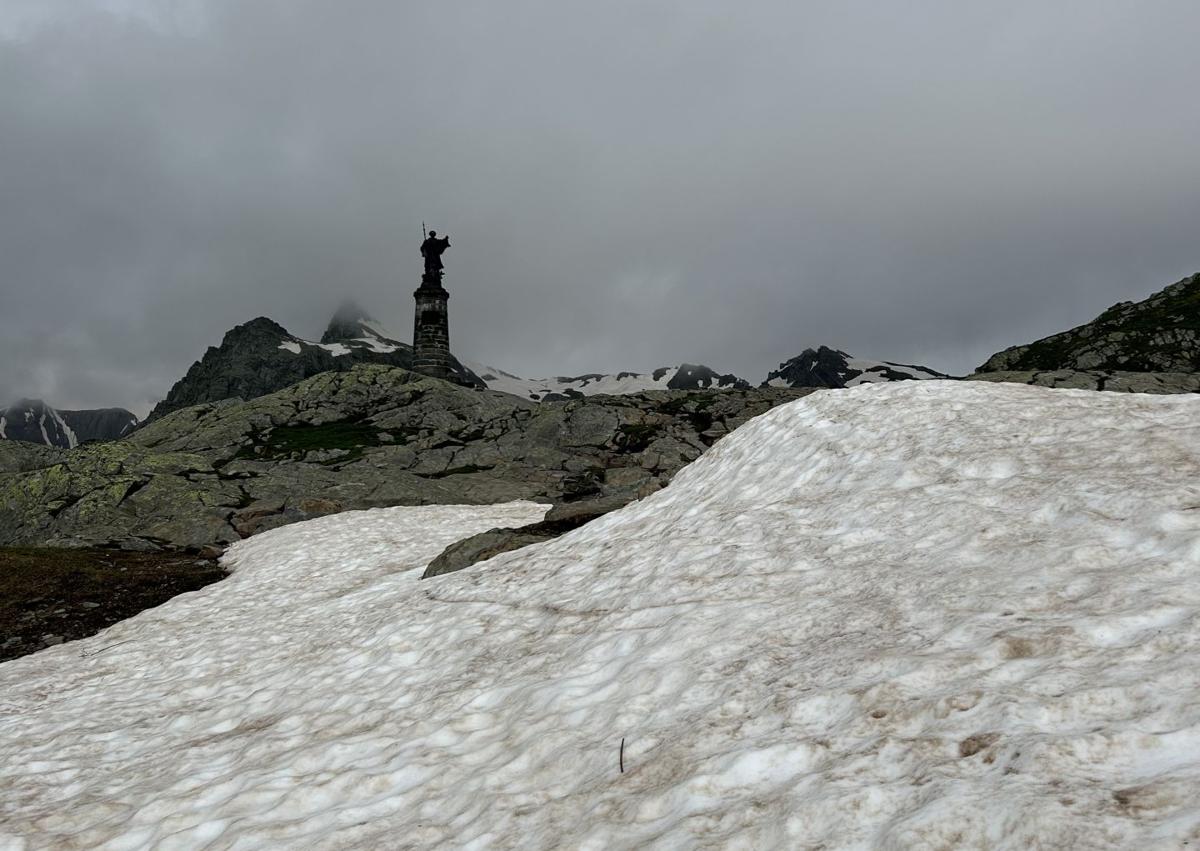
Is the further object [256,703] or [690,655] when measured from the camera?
[256,703]

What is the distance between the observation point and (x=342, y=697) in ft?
32.7

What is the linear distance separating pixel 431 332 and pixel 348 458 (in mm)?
50557

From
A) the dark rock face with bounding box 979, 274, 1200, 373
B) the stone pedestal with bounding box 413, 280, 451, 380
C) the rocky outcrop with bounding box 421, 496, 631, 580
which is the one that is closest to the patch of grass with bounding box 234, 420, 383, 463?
the stone pedestal with bounding box 413, 280, 451, 380

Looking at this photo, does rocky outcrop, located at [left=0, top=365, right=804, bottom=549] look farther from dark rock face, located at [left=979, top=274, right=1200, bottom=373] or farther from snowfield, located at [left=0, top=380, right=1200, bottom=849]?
dark rock face, located at [left=979, top=274, right=1200, bottom=373]

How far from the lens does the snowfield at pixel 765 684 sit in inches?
169

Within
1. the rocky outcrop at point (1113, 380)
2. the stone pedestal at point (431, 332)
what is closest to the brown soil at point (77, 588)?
the rocky outcrop at point (1113, 380)

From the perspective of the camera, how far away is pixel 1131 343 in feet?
438

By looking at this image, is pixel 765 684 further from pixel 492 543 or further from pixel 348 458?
pixel 348 458

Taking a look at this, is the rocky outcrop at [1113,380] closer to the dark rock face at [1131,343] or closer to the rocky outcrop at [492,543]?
the dark rock face at [1131,343]

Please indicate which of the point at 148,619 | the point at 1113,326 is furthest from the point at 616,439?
the point at 1113,326

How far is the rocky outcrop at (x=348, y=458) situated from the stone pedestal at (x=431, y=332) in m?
11.4

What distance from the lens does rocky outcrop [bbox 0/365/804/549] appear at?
1583 inches

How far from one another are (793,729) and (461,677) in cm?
531

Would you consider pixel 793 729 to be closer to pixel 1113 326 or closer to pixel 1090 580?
pixel 1090 580
